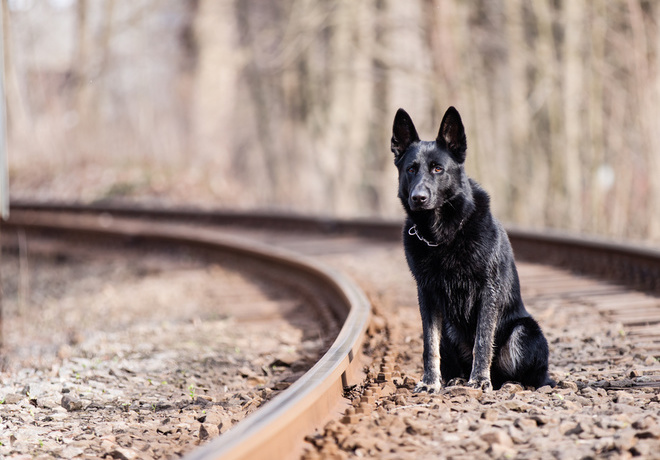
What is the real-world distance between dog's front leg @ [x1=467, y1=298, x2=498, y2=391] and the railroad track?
384mm

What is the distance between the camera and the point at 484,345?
4.09m

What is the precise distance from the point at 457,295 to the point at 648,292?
10.5 feet

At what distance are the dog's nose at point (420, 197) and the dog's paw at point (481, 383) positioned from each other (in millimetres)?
905

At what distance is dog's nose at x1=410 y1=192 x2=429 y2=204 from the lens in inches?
159

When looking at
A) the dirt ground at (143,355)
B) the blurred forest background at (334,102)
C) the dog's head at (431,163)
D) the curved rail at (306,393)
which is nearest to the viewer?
the curved rail at (306,393)

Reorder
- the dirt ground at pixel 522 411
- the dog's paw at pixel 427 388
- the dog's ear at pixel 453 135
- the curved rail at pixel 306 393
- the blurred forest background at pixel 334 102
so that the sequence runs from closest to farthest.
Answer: the curved rail at pixel 306 393, the dirt ground at pixel 522 411, the dog's paw at pixel 427 388, the dog's ear at pixel 453 135, the blurred forest background at pixel 334 102

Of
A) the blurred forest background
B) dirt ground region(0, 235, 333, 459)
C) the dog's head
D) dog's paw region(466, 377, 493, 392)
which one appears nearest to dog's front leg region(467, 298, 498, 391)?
dog's paw region(466, 377, 493, 392)

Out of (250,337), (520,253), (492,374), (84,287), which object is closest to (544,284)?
(520,253)

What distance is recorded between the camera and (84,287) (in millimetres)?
10531

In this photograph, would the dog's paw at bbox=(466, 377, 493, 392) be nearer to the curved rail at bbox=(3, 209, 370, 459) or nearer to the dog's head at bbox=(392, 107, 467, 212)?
the curved rail at bbox=(3, 209, 370, 459)

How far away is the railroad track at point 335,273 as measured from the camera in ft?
9.95

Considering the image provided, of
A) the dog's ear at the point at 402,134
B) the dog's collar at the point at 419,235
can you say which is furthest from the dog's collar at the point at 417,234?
the dog's ear at the point at 402,134

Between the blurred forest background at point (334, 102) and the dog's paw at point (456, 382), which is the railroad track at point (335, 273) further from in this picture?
the blurred forest background at point (334, 102)

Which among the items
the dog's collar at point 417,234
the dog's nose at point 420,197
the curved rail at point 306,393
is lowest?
the curved rail at point 306,393
